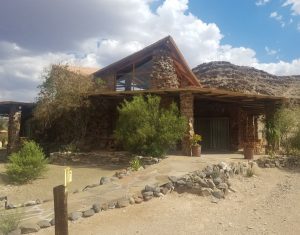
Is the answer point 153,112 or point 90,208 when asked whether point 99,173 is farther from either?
point 90,208

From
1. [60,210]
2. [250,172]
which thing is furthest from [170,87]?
[60,210]

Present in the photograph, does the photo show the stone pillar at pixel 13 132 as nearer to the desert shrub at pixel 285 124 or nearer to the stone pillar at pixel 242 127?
the stone pillar at pixel 242 127

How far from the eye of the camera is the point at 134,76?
67.6 ft

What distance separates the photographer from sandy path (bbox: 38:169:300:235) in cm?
A: 754

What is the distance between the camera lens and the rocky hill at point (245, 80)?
29344 mm

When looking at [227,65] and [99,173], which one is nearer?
[99,173]

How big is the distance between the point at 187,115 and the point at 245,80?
16355 millimetres

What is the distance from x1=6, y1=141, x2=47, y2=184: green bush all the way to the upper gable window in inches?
315

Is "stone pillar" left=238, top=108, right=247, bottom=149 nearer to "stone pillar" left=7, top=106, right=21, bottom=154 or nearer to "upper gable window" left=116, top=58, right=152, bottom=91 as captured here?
"upper gable window" left=116, top=58, right=152, bottom=91

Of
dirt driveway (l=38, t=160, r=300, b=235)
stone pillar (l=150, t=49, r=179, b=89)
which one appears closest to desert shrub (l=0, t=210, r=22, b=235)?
dirt driveway (l=38, t=160, r=300, b=235)

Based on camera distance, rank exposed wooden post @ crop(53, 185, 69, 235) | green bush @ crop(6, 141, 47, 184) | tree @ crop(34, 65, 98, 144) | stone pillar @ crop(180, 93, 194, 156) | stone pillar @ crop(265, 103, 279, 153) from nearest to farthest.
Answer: exposed wooden post @ crop(53, 185, 69, 235) < green bush @ crop(6, 141, 47, 184) < stone pillar @ crop(180, 93, 194, 156) < stone pillar @ crop(265, 103, 279, 153) < tree @ crop(34, 65, 98, 144)

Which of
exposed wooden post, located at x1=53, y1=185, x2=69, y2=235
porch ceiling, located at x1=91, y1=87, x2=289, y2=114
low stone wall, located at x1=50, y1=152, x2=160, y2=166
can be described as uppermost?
porch ceiling, located at x1=91, y1=87, x2=289, y2=114

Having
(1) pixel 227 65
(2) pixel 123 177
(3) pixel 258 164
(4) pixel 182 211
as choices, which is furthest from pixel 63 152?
(1) pixel 227 65

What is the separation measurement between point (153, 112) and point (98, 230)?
24.9ft
